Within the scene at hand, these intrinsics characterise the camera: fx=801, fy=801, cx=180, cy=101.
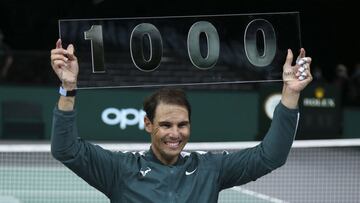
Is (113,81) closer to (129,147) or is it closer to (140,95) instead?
(129,147)

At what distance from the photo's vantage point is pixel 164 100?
3113 millimetres

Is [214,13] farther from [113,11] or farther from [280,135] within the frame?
[280,135]

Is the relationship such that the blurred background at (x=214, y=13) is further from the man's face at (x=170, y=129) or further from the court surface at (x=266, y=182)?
the man's face at (x=170, y=129)

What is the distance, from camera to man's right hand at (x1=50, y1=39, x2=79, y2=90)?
2990mm

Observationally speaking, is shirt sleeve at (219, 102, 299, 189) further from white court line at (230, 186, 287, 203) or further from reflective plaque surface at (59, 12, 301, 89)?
white court line at (230, 186, 287, 203)

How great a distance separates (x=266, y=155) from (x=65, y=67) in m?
0.86

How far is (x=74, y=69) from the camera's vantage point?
3031 mm

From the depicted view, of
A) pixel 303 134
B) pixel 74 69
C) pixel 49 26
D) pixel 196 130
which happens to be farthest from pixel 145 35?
pixel 49 26

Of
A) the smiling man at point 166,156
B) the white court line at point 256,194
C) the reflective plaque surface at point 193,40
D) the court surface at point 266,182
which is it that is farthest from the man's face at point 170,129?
the white court line at point 256,194

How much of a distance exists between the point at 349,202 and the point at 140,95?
7495 millimetres

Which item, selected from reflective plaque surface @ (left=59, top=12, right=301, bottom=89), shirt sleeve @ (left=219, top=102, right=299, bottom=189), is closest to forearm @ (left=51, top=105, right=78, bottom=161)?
shirt sleeve @ (left=219, top=102, right=299, bottom=189)

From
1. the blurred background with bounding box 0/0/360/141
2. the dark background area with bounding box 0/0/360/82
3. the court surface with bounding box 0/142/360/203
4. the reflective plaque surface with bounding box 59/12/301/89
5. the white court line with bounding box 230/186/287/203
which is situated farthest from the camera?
the dark background area with bounding box 0/0/360/82

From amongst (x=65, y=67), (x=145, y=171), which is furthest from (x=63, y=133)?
(x=145, y=171)

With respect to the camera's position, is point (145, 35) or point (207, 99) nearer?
point (145, 35)
